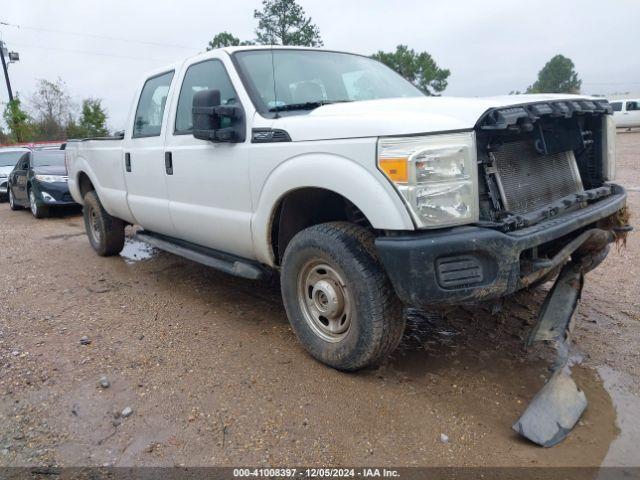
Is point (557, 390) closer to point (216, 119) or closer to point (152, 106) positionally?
point (216, 119)

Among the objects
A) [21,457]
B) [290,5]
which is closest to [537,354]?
[21,457]

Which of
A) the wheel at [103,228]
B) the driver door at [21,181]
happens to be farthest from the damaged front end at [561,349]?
the driver door at [21,181]

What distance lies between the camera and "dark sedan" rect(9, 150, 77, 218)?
10.5 m

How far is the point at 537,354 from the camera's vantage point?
343 cm

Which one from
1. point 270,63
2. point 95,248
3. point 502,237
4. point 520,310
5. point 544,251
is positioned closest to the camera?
point 502,237

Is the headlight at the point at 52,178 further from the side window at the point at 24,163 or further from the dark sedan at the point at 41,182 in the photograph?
the side window at the point at 24,163

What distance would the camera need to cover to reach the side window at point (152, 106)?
473 centimetres

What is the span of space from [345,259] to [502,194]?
92 cm

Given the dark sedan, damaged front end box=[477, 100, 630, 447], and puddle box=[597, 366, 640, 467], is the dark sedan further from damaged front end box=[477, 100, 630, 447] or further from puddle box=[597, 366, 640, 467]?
puddle box=[597, 366, 640, 467]

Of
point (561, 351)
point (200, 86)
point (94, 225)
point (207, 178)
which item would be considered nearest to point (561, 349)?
point (561, 351)

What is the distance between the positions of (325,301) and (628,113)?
3281 cm

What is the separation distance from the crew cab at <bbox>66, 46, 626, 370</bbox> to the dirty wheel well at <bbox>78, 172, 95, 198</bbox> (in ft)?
7.80

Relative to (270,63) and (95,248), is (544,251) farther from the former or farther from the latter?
(95,248)

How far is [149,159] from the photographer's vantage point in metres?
4.74
